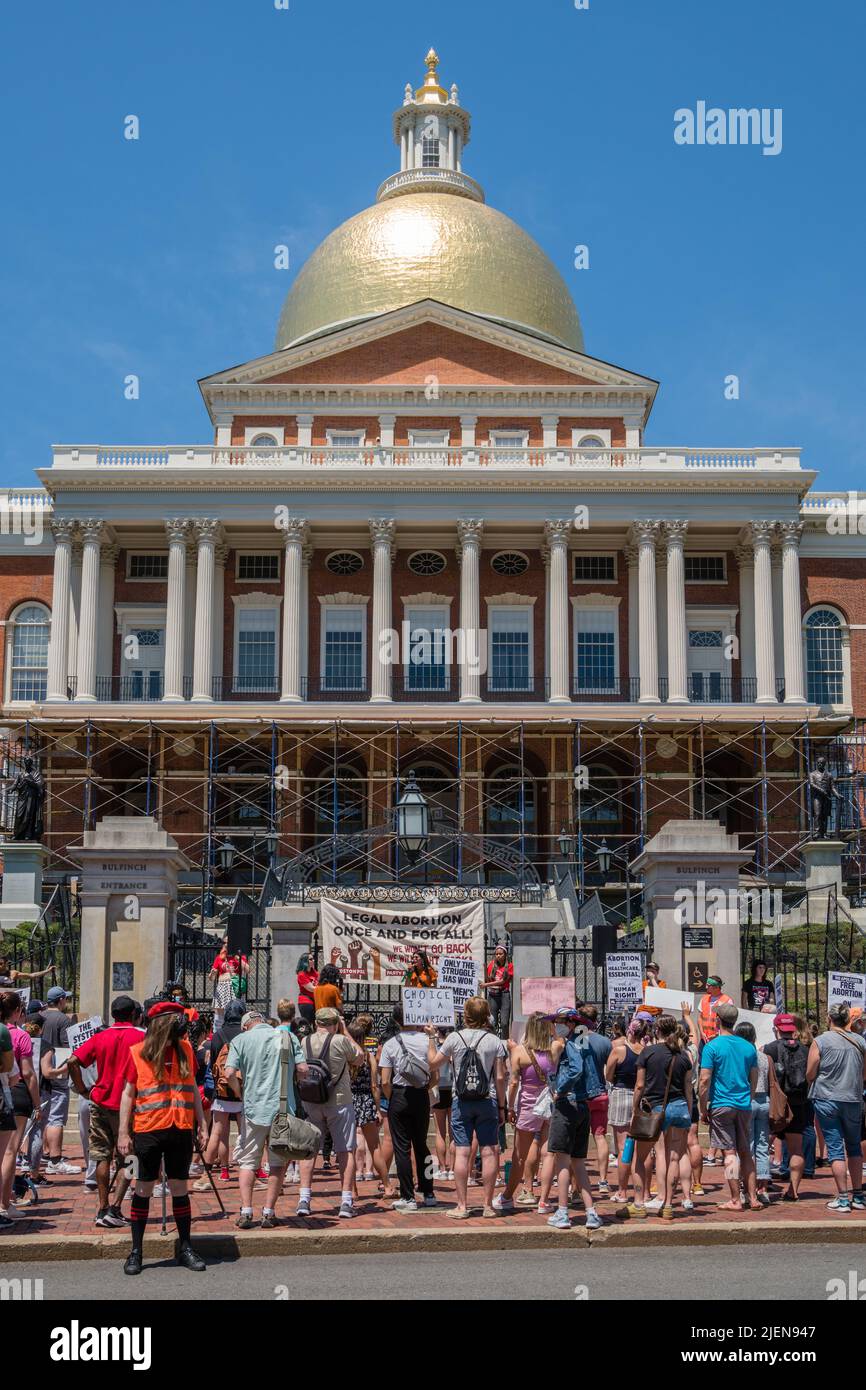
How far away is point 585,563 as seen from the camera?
53.6 meters

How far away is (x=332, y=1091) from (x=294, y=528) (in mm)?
36928

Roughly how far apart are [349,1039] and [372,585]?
38070 mm

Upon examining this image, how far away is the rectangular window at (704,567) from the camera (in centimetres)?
5362

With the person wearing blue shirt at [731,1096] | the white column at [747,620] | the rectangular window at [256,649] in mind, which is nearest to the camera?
the person wearing blue shirt at [731,1096]

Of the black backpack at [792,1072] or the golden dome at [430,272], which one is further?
the golden dome at [430,272]

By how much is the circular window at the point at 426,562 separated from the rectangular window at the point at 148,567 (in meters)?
7.36

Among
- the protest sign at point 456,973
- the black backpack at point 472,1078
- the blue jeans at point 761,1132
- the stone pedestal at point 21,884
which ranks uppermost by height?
the stone pedestal at point 21,884

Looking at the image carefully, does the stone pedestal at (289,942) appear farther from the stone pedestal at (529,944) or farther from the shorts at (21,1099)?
the shorts at (21,1099)

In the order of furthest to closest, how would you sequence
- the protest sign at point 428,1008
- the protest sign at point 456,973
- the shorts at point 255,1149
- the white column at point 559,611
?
the white column at point 559,611
the protest sign at point 456,973
the protest sign at point 428,1008
the shorts at point 255,1149

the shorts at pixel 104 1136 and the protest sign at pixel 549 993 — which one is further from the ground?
the protest sign at pixel 549 993

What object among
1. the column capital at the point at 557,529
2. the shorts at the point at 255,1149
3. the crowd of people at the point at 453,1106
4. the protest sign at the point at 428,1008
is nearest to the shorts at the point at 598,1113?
the crowd of people at the point at 453,1106

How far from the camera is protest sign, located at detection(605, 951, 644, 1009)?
20.7 m
